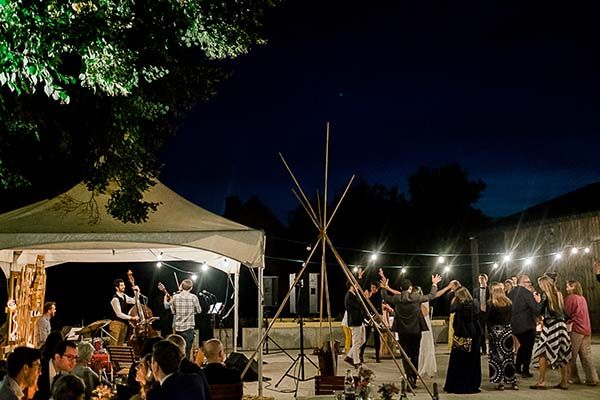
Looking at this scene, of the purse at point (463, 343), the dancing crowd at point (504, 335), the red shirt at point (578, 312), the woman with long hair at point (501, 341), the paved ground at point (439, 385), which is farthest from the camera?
the red shirt at point (578, 312)

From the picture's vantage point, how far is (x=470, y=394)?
9.14m

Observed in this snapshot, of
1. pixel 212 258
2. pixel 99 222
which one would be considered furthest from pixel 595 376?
pixel 99 222

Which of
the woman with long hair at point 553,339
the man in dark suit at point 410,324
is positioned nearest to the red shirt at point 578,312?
the woman with long hair at point 553,339

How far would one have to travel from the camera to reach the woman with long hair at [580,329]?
31.9ft

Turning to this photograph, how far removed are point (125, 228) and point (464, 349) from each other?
17.1 feet

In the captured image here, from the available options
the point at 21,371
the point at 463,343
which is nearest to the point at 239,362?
the point at 463,343

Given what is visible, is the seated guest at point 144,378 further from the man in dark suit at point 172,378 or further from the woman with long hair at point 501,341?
the woman with long hair at point 501,341

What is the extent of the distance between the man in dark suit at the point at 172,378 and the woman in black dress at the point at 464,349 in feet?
18.0

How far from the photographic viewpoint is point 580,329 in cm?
974

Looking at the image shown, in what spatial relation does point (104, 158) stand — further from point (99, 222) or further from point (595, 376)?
point (595, 376)

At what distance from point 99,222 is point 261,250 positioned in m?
2.19

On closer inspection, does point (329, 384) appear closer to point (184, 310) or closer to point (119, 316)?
point (184, 310)

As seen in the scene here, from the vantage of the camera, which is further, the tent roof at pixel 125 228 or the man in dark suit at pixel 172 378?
the tent roof at pixel 125 228

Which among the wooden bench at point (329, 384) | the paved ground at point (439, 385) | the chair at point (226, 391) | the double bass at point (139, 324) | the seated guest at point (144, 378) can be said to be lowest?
the paved ground at point (439, 385)
